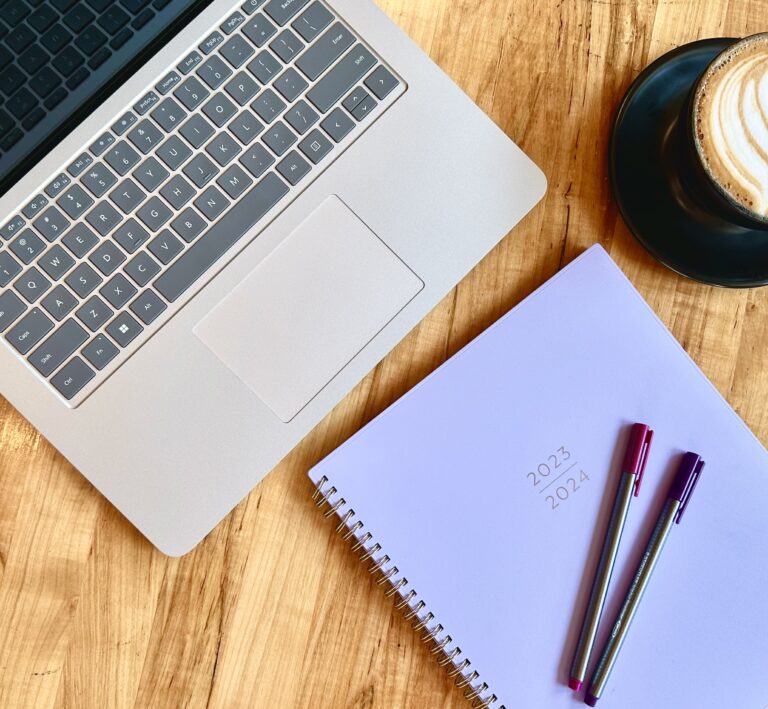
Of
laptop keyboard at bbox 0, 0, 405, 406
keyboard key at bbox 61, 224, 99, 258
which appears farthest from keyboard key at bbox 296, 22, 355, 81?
keyboard key at bbox 61, 224, 99, 258

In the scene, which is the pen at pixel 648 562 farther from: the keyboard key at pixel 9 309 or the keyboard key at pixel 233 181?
the keyboard key at pixel 9 309

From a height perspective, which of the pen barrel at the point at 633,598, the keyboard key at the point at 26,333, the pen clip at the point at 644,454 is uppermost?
the keyboard key at the point at 26,333

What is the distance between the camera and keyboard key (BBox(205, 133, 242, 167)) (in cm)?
56

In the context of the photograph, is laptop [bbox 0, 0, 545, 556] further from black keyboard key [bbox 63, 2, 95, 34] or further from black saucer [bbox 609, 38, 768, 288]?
black saucer [bbox 609, 38, 768, 288]

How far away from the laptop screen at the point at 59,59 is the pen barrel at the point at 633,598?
55 cm

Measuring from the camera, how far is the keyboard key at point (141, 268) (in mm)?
549

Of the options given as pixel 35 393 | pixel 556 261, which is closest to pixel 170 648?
pixel 35 393

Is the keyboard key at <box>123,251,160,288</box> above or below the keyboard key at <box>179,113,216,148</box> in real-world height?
below

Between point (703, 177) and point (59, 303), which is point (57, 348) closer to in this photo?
point (59, 303)

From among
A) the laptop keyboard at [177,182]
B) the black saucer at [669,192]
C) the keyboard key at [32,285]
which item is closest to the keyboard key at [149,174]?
the laptop keyboard at [177,182]

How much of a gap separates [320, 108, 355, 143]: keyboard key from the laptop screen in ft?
0.45

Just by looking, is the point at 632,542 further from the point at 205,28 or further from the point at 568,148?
the point at 205,28

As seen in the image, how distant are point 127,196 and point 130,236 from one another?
0.03 metres

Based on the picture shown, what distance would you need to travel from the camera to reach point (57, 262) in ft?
1.78
